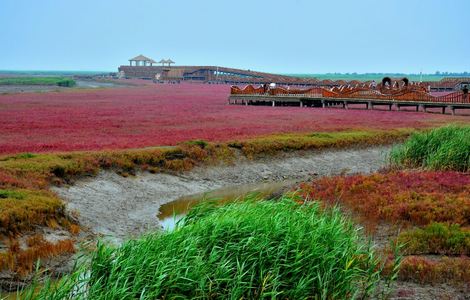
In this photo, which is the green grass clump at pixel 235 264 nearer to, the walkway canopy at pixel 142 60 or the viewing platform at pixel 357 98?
the viewing platform at pixel 357 98

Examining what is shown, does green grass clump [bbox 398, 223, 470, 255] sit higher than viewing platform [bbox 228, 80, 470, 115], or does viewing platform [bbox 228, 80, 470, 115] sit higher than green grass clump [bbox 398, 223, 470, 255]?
viewing platform [bbox 228, 80, 470, 115]

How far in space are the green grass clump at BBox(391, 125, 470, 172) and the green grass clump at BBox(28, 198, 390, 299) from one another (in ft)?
38.6

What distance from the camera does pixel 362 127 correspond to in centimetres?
4031

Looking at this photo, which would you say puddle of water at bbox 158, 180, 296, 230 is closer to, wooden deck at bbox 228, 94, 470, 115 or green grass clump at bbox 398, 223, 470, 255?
green grass clump at bbox 398, 223, 470, 255

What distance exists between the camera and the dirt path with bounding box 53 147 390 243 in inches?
747

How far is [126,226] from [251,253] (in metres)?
8.37

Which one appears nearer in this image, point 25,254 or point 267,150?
point 25,254

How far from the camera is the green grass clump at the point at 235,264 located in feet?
31.9

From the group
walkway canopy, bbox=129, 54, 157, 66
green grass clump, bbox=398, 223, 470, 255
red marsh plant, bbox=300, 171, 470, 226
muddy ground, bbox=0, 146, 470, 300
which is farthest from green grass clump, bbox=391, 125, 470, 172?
walkway canopy, bbox=129, 54, 157, 66

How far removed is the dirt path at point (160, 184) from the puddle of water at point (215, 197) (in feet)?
1.02

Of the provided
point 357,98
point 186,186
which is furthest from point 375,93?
point 186,186

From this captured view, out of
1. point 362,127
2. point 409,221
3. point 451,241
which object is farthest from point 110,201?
point 362,127

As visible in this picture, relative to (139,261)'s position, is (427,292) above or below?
below

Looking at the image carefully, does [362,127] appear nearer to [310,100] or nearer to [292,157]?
[292,157]
